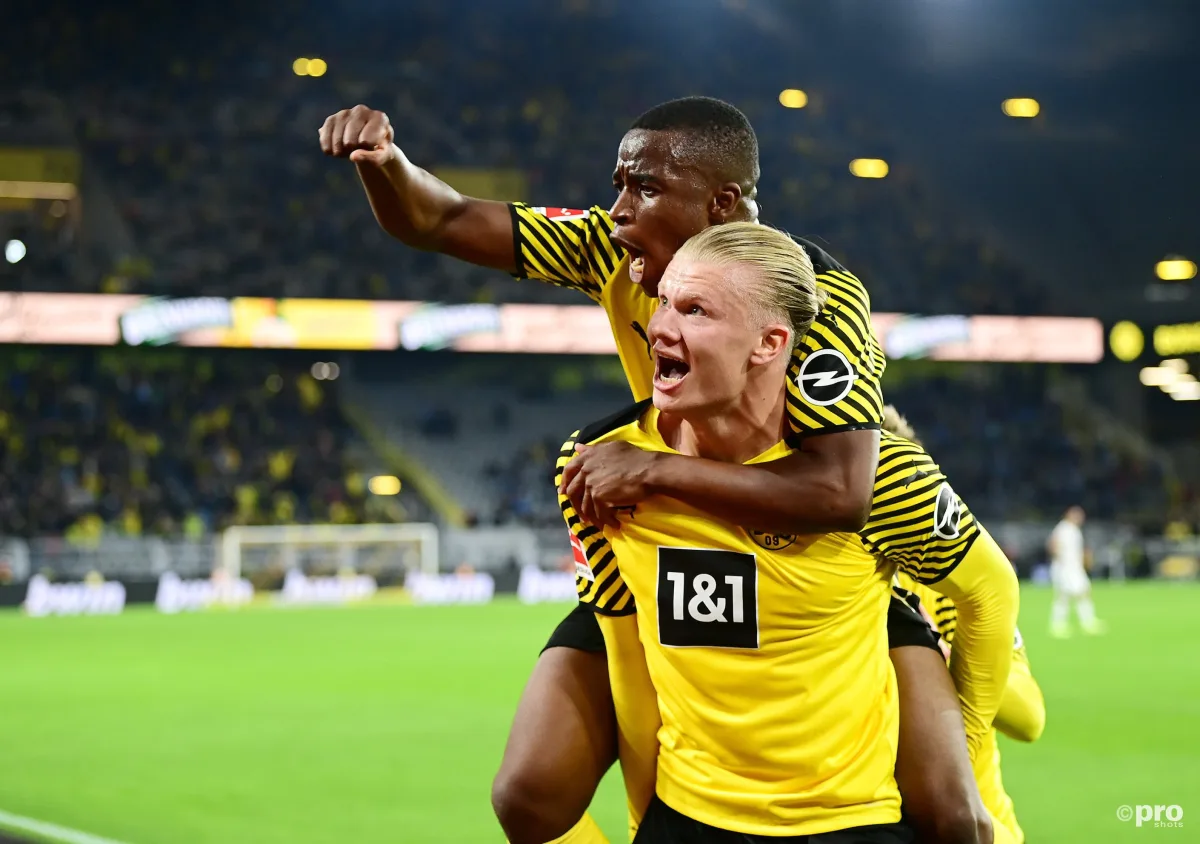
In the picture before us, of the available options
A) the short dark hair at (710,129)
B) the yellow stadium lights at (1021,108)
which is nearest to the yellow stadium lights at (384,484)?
the yellow stadium lights at (1021,108)

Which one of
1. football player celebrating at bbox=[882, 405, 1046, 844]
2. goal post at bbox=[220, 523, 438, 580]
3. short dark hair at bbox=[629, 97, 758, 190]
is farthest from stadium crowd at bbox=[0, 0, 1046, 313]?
short dark hair at bbox=[629, 97, 758, 190]

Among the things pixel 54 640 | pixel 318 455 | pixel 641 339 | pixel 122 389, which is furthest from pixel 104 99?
pixel 641 339

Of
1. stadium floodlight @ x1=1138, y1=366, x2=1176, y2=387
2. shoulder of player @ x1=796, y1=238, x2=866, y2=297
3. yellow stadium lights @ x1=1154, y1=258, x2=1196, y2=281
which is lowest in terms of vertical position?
shoulder of player @ x1=796, y1=238, x2=866, y2=297

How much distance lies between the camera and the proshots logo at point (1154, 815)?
7047 mm

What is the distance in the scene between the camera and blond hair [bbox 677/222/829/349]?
2.66 meters

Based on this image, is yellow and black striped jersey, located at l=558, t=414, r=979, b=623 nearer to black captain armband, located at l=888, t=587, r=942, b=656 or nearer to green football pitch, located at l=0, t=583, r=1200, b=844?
black captain armband, located at l=888, t=587, r=942, b=656

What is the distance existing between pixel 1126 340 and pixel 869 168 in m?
7.53

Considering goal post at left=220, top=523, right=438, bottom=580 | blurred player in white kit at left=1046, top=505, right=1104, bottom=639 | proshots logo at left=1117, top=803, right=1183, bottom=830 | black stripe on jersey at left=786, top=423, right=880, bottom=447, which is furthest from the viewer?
goal post at left=220, top=523, right=438, bottom=580

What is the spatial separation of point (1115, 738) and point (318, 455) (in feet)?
71.2

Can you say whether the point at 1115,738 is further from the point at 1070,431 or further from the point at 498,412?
the point at 1070,431

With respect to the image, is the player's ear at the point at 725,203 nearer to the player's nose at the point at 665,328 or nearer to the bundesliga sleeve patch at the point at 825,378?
the bundesliga sleeve patch at the point at 825,378

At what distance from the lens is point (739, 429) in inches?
111

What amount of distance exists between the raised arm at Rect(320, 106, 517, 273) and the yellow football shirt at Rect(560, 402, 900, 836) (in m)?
1.05

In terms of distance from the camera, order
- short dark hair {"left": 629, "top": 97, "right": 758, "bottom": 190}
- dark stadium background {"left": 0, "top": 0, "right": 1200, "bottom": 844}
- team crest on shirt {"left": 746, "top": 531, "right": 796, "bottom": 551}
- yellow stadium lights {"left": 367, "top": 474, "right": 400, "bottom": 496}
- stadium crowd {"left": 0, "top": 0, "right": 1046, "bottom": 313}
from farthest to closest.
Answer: yellow stadium lights {"left": 367, "top": 474, "right": 400, "bottom": 496}, stadium crowd {"left": 0, "top": 0, "right": 1046, "bottom": 313}, dark stadium background {"left": 0, "top": 0, "right": 1200, "bottom": 844}, short dark hair {"left": 629, "top": 97, "right": 758, "bottom": 190}, team crest on shirt {"left": 746, "top": 531, "right": 796, "bottom": 551}
